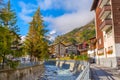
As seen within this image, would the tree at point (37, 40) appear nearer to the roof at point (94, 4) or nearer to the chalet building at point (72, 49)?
the roof at point (94, 4)

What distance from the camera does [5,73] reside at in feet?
78.2

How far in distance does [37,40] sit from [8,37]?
21413 mm

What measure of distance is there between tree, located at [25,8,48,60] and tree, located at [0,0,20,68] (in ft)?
40.5

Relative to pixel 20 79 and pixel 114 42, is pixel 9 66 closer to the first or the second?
pixel 20 79

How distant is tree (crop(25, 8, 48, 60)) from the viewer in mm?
49875

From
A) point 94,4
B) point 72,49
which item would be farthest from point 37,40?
point 72,49

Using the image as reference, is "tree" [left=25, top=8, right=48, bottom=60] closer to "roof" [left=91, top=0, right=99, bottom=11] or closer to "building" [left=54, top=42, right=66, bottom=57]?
"roof" [left=91, top=0, right=99, bottom=11]

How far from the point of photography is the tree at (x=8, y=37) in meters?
26.1

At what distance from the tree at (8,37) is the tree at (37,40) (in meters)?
12.4

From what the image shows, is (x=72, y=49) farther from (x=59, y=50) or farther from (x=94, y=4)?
(x=94, y=4)

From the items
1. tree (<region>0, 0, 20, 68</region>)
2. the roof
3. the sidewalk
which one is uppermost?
the roof

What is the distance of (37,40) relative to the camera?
50625mm

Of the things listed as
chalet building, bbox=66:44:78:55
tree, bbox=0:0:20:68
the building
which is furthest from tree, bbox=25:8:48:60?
the building

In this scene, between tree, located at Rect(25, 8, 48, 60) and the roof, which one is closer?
tree, located at Rect(25, 8, 48, 60)
